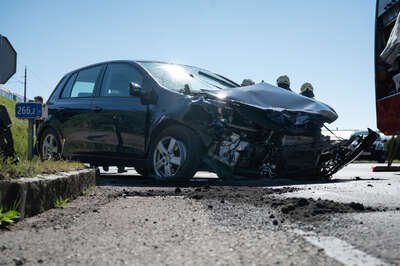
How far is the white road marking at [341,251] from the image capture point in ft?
8.05

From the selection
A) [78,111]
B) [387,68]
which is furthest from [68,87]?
[387,68]

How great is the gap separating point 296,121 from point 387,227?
157 inches

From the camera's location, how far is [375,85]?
8055mm

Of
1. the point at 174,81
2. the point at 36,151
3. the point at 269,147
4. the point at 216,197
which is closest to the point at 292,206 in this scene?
the point at 216,197

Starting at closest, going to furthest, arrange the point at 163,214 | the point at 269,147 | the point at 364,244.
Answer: the point at 364,244 < the point at 163,214 < the point at 269,147

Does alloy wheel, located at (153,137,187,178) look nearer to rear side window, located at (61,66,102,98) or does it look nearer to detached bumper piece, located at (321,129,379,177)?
rear side window, located at (61,66,102,98)

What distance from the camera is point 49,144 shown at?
893 centimetres

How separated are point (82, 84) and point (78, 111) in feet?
1.70

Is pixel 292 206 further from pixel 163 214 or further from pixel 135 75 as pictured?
pixel 135 75

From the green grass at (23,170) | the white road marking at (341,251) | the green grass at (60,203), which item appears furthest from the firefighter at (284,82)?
the white road marking at (341,251)

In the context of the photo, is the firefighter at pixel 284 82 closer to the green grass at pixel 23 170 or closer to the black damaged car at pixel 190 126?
the black damaged car at pixel 190 126

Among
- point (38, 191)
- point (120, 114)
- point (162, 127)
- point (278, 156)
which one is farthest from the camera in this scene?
point (120, 114)

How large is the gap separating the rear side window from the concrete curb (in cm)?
319

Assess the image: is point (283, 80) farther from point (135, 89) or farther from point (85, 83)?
point (135, 89)
